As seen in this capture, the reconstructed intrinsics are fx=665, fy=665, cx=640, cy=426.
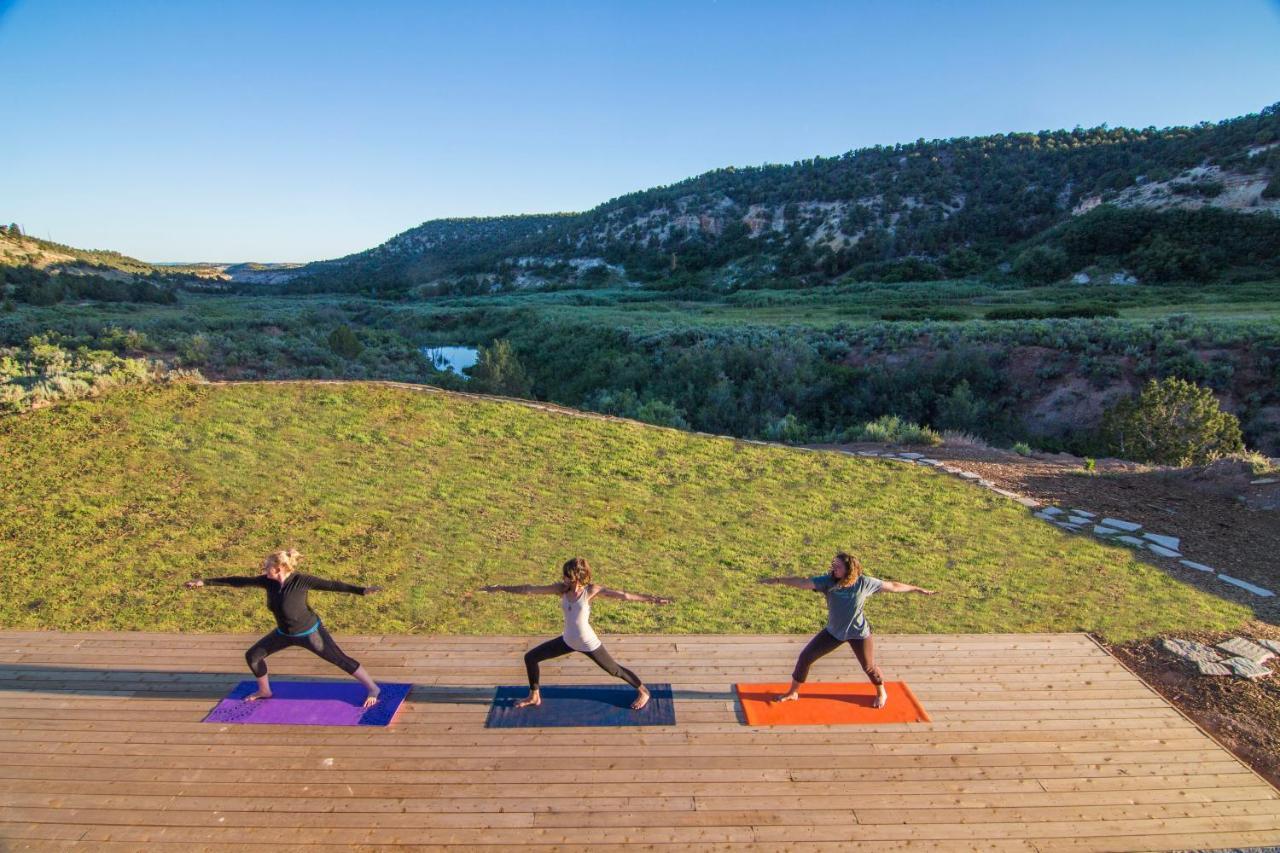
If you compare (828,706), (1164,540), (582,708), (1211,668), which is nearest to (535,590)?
(582,708)

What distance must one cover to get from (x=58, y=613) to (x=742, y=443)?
1243 cm

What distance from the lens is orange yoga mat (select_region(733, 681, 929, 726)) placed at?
5988 millimetres

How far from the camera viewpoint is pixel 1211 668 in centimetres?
718

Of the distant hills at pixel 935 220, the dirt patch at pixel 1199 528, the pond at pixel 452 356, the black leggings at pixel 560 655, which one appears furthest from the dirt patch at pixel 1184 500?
the distant hills at pixel 935 220

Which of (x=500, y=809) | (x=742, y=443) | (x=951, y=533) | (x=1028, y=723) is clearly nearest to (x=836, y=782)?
(x=1028, y=723)

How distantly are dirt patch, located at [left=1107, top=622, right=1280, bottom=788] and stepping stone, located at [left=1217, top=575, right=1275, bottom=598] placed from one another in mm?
2468

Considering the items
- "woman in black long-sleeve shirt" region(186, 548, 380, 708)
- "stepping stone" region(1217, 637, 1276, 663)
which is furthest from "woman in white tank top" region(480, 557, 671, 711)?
"stepping stone" region(1217, 637, 1276, 663)

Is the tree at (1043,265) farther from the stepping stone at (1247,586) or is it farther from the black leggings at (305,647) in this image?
the black leggings at (305,647)

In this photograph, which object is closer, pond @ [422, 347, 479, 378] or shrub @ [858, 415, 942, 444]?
shrub @ [858, 415, 942, 444]

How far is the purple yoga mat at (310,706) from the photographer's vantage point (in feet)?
19.1

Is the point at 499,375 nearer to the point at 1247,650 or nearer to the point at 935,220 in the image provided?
the point at 1247,650

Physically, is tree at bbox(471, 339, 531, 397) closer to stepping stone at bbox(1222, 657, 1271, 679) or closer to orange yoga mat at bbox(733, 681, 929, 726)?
orange yoga mat at bbox(733, 681, 929, 726)

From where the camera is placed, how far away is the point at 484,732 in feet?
18.8

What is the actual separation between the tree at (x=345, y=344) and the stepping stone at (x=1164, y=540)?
3052 cm
